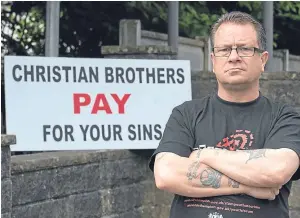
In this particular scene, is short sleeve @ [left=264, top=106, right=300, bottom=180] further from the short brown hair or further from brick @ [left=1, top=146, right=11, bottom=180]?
brick @ [left=1, top=146, right=11, bottom=180]

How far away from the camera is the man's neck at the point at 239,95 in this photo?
3100 millimetres

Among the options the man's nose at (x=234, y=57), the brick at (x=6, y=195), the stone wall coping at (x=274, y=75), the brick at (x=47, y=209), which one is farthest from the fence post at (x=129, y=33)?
the man's nose at (x=234, y=57)

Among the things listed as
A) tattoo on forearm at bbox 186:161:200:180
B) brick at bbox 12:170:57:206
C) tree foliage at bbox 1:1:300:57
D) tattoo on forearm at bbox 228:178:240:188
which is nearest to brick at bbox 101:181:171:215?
brick at bbox 12:170:57:206

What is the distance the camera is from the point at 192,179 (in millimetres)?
2992

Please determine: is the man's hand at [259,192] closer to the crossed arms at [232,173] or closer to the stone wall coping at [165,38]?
the crossed arms at [232,173]

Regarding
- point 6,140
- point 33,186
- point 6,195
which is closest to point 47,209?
point 33,186

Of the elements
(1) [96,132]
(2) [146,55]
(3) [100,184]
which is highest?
(2) [146,55]

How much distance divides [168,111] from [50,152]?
1.04 m

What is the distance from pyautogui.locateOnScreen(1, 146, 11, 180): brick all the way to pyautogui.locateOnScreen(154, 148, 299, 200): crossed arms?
1295 millimetres

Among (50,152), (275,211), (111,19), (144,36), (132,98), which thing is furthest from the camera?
(111,19)

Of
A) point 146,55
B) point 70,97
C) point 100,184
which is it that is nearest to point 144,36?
point 146,55

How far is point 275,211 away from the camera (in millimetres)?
2961

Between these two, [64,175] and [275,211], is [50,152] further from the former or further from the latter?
[275,211]

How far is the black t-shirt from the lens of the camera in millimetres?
2938
